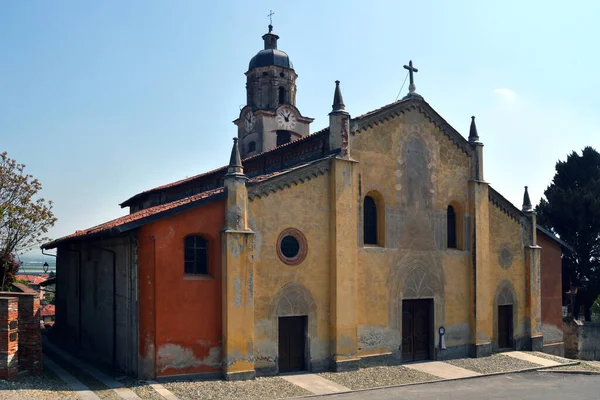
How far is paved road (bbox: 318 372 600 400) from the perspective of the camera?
605 inches

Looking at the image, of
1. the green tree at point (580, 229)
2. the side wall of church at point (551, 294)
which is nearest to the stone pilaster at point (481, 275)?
the side wall of church at point (551, 294)

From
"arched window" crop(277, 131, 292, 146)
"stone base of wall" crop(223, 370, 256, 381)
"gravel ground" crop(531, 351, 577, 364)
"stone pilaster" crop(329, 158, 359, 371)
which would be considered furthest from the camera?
"arched window" crop(277, 131, 292, 146)

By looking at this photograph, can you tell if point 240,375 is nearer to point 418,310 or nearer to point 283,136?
point 418,310

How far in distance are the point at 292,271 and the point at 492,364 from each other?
8633mm

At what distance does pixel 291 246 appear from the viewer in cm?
1739

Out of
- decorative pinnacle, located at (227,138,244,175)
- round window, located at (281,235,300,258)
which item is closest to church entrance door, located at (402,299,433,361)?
round window, located at (281,235,300,258)

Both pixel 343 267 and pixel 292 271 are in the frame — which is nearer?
pixel 292 271

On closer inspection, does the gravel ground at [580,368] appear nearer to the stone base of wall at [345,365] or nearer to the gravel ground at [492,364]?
the gravel ground at [492,364]

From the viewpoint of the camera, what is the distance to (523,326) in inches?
910

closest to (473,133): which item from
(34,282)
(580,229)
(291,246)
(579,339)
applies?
(291,246)

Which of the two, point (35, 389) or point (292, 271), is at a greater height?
point (292, 271)

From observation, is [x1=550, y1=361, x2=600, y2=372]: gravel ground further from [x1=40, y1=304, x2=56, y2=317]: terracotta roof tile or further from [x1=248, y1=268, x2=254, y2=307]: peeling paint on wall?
[x1=40, y1=304, x2=56, y2=317]: terracotta roof tile

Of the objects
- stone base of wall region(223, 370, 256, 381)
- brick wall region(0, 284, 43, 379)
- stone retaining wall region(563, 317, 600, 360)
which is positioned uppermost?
brick wall region(0, 284, 43, 379)

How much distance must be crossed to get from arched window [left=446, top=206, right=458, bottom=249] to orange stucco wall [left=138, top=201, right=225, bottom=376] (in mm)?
10109
